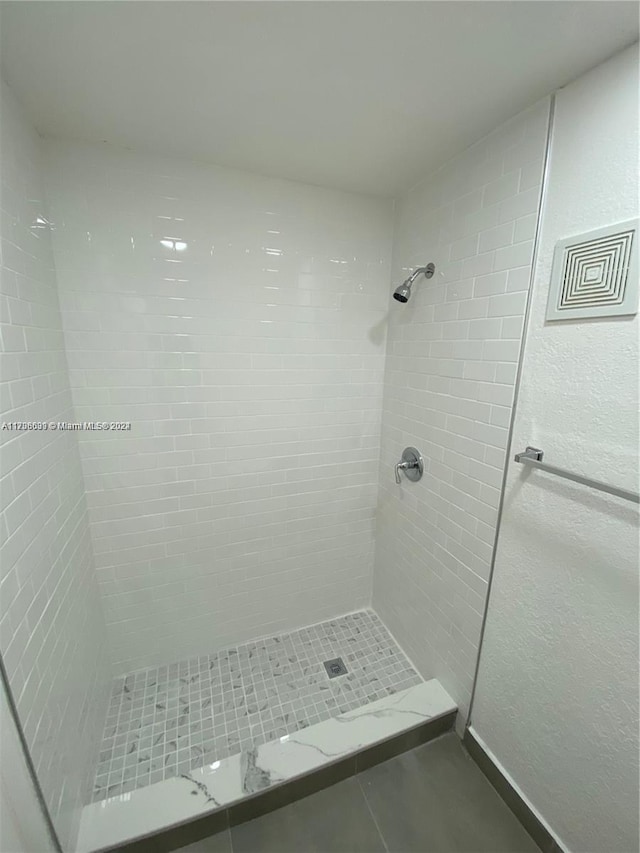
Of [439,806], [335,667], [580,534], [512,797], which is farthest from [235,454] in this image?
[512,797]

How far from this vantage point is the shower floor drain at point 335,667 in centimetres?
156

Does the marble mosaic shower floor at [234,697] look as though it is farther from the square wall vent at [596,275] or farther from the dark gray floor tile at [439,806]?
the square wall vent at [596,275]

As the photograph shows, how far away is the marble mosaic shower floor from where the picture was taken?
1227mm

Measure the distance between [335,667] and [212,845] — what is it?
28.0 inches

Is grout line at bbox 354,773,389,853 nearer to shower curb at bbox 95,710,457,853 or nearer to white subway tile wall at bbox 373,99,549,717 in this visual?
shower curb at bbox 95,710,457,853

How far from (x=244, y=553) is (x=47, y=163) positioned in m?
1.68

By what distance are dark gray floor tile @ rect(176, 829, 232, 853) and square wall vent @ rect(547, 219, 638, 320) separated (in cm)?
187

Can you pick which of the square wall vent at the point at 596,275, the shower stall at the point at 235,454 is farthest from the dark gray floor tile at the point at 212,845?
the square wall vent at the point at 596,275

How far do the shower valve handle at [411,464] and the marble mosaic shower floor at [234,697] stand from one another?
940mm

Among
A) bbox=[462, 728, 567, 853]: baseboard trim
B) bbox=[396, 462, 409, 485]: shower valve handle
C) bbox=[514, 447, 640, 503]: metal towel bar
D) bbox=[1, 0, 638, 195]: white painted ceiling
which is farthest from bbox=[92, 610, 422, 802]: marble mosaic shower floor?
bbox=[1, 0, 638, 195]: white painted ceiling

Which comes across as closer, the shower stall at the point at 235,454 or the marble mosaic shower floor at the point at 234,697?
the shower stall at the point at 235,454

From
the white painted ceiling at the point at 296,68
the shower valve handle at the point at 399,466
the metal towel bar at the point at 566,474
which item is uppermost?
the white painted ceiling at the point at 296,68

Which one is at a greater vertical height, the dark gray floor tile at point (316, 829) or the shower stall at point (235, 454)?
the shower stall at point (235, 454)

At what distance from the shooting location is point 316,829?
3.53 feet
